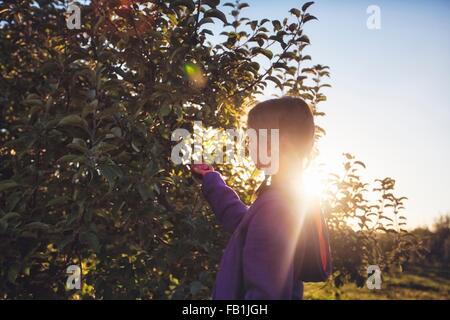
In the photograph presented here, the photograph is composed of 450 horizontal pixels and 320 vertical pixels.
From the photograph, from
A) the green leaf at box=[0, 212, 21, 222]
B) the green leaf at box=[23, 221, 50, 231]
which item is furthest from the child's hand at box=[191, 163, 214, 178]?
the green leaf at box=[0, 212, 21, 222]

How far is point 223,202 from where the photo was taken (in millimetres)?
2219

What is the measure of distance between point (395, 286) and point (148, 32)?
41.8 ft

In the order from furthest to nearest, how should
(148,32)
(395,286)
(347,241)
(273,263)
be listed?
1. (395,286)
2. (347,241)
3. (148,32)
4. (273,263)

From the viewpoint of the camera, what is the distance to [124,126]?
2.75 m

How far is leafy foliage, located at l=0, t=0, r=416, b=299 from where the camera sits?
2.72 meters

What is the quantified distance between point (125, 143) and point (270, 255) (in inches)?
62.1

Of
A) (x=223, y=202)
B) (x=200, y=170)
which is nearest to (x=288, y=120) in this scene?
(x=223, y=202)

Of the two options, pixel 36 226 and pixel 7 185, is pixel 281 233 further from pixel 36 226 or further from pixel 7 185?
pixel 7 185

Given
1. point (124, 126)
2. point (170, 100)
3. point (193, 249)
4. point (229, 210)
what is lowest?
point (193, 249)

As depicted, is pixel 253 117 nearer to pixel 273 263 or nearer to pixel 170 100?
pixel 273 263

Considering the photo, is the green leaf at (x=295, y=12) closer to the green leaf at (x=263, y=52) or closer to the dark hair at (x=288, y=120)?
the green leaf at (x=263, y=52)

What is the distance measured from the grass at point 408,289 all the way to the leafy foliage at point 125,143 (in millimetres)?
7626

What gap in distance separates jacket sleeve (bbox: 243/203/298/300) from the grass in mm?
9013

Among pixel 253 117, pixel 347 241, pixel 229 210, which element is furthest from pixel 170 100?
pixel 347 241
